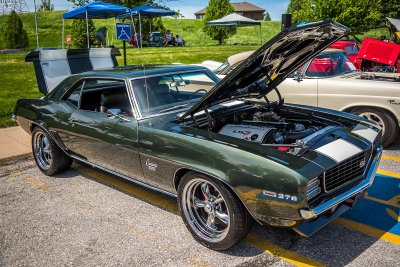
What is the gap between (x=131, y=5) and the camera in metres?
24.5

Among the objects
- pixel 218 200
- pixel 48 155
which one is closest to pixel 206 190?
pixel 218 200

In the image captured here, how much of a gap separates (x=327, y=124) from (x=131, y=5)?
23.6m

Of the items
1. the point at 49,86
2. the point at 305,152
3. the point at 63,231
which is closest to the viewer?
the point at 305,152

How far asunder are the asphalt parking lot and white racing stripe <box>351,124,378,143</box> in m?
0.77

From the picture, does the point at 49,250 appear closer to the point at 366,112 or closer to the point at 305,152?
the point at 305,152

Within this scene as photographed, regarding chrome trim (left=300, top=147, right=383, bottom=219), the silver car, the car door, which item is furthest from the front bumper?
the silver car

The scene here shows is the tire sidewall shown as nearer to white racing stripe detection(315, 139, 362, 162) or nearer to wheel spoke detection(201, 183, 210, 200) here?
wheel spoke detection(201, 183, 210, 200)

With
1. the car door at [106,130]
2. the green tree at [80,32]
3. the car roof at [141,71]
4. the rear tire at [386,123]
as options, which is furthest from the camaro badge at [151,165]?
the green tree at [80,32]

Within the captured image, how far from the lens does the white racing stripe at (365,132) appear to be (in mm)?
3188

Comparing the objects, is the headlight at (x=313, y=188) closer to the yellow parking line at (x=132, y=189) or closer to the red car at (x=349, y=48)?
the yellow parking line at (x=132, y=189)

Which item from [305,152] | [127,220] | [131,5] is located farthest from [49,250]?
[131,5]

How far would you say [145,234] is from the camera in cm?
321

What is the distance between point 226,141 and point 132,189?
6.00ft

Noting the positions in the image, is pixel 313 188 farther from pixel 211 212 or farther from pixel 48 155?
pixel 48 155
